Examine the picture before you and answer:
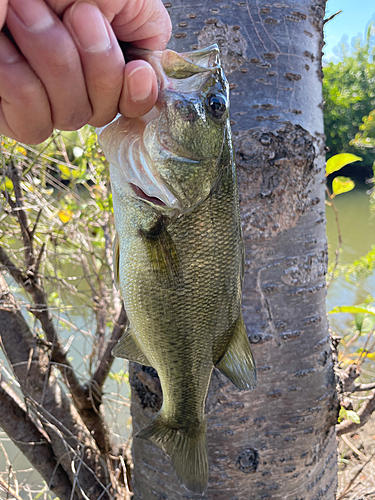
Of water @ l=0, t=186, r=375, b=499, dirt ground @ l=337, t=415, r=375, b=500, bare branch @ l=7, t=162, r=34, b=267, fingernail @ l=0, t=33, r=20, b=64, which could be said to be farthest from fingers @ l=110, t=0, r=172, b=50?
dirt ground @ l=337, t=415, r=375, b=500

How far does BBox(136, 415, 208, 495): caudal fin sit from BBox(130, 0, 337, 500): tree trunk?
0.59ft

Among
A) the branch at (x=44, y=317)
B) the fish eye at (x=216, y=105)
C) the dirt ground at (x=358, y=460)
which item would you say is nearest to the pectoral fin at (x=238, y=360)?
the fish eye at (x=216, y=105)

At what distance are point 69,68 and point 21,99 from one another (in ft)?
0.31

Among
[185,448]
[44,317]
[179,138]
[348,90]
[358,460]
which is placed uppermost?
[348,90]

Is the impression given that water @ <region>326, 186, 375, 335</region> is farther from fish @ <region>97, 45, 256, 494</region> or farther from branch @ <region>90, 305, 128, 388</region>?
fish @ <region>97, 45, 256, 494</region>

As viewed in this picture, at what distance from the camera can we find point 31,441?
6.49ft

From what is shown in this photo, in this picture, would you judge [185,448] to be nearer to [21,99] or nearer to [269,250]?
[269,250]

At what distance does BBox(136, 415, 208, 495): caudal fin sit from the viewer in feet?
3.22

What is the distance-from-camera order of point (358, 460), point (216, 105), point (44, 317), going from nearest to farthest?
point (216, 105) → point (44, 317) → point (358, 460)

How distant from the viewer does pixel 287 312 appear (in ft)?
3.98

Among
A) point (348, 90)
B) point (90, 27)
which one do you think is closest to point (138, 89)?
point (90, 27)

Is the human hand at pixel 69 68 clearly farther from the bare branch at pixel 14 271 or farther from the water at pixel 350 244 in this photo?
the water at pixel 350 244

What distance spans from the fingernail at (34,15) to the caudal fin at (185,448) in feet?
3.06

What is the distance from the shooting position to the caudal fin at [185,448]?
38.7 inches
